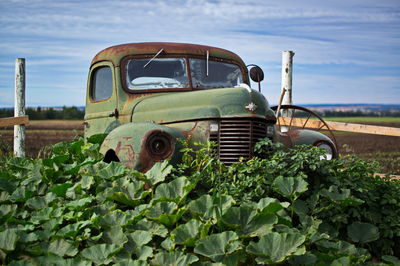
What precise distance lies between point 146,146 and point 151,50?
6.31ft

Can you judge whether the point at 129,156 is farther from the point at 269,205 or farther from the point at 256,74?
the point at 256,74

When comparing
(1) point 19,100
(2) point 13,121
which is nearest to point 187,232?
(2) point 13,121

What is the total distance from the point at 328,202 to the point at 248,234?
106cm

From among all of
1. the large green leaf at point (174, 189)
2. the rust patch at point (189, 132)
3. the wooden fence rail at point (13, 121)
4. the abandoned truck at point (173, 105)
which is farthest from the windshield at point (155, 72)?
the wooden fence rail at point (13, 121)

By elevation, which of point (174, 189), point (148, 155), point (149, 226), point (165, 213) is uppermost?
point (148, 155)

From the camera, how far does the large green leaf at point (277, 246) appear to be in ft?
12.3

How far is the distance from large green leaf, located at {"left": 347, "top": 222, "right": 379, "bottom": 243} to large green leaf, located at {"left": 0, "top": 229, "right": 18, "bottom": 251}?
8.81 feet

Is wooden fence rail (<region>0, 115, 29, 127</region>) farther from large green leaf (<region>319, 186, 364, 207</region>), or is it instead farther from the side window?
large green leaf (<region>319, 186, 364, 207</region>)

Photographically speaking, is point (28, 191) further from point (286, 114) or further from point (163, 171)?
point (286, 114)

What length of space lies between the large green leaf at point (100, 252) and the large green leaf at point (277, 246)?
951 mm

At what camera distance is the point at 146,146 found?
196 inches

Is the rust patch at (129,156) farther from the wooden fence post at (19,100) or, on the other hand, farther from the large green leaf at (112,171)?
the wooden fence post at (19,100)

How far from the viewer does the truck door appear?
6551mm

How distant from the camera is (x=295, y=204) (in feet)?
15.0
